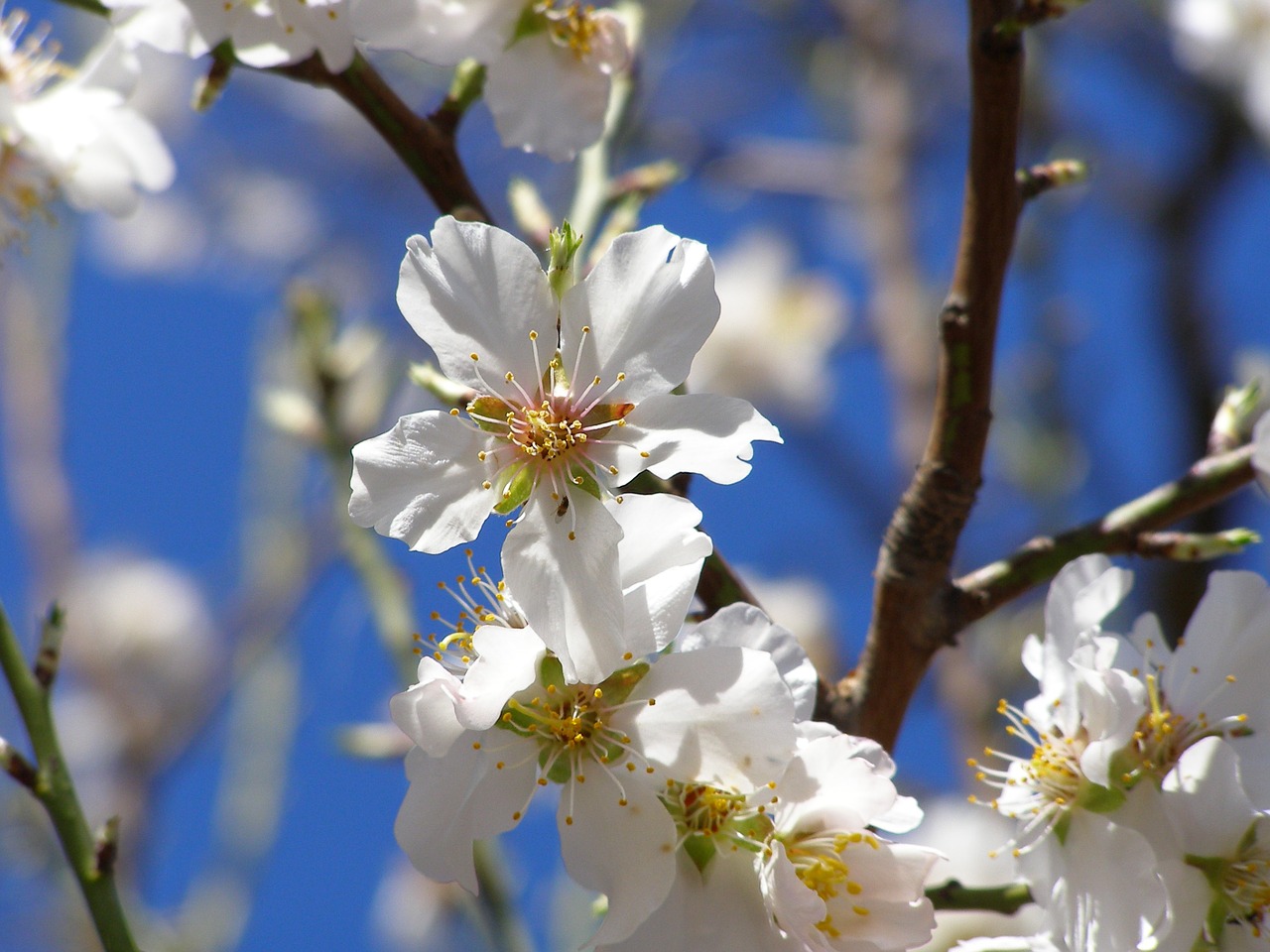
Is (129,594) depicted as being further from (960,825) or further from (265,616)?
(960,825)

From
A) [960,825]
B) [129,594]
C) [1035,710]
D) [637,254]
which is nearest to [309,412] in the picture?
[637,254]

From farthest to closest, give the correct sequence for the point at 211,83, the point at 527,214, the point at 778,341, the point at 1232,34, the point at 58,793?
the point at 778,341
the point at 1232,34
the point at 527,214
the point at 211,83
the point at 58,793

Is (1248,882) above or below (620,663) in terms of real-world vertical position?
below

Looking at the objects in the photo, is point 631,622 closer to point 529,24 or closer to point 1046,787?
→ point 1046,787

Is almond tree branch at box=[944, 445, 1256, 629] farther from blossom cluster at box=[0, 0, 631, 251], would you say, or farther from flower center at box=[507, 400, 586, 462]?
blossom cluster at box=[0, 0, 631, 251]

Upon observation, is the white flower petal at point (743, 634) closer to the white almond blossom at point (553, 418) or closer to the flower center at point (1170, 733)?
the white almond blossom at point (553, 418)

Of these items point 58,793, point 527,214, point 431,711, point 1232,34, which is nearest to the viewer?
point 431,711

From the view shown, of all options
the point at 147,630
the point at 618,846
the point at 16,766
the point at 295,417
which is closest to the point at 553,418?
the point at 618,846
